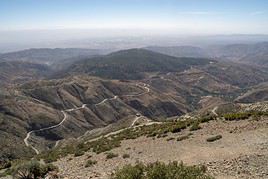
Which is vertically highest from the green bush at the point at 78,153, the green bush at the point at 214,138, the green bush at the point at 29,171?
the green bush at the point at 214,138

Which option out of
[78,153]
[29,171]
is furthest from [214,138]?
[29,171]

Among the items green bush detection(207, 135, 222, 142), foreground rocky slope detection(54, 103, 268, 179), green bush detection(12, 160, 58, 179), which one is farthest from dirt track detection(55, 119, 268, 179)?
green bush detection(12, 160, 58, 179)

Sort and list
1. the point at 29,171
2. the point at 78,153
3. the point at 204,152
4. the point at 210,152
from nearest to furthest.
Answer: the point at 29,171 < the point at 210,152 < the point at 204,152 < the point at 78,153

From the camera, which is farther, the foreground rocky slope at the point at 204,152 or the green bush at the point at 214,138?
the green bush at the point at 214,138

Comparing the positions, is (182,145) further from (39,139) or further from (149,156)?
(39,139)

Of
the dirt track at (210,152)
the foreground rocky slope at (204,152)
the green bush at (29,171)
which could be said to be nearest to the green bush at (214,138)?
the foreground rocky slope at (204,152)

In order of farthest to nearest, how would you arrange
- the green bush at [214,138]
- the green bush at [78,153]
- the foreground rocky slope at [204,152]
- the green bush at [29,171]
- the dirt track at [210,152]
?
the green bush at [78,153]
the green bush at [214,138]
the green bush at [29,171]
the foreground rocky slope at [204,152]
the dirt track at [210,152]

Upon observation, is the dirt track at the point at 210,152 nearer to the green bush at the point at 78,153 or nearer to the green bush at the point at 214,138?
the green bush at the point at 214,138

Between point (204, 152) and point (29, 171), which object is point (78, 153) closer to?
point (29, 171)

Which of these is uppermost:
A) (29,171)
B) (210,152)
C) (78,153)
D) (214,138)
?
(210,152)

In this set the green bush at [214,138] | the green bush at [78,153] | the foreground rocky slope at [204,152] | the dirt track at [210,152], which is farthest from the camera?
the green bush at [78,153]

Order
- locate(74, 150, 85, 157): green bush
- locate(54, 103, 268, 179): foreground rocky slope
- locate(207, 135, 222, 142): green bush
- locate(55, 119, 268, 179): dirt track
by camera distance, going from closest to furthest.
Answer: locate(55, 119, 268, 179): dirt track → locate(54, 103, 268, 179): foreground rocky slope → locate(207, 135, 222, 142): green bush → locate(74, 150, 85, 157): green bush

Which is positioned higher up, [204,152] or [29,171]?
[204,152]

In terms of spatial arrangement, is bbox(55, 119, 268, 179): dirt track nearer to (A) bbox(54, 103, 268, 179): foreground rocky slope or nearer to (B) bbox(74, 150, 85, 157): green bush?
(A) bbox(54, 103, 268, 179): foreground rocky slope
